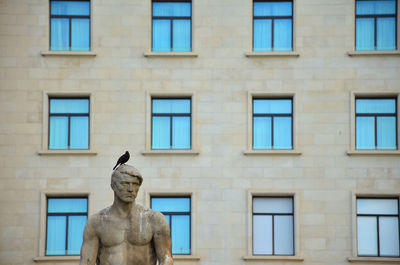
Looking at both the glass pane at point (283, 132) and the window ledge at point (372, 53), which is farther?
the glass pane at point (283, 132)

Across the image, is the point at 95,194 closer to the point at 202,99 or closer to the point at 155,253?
the point at 202,99

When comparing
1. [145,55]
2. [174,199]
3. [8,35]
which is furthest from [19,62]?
[174,199]

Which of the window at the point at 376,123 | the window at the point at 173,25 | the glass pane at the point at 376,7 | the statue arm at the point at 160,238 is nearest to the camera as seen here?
the statue arm at the point at 160,238

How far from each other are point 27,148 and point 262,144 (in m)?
9.82

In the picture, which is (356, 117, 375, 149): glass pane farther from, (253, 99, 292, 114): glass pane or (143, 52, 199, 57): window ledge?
(143, 52, 199, 57): window ledge

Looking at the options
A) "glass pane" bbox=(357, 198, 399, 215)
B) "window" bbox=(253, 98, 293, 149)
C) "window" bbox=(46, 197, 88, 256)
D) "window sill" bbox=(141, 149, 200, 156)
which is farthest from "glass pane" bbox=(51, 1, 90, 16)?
"glass pane" bbox=(357, 198, 399, 215)

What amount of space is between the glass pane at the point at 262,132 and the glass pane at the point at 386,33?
224 inches

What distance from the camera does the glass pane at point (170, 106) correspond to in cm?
4438

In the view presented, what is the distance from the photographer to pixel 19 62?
44.4 metres

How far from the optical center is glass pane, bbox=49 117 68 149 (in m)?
44.2

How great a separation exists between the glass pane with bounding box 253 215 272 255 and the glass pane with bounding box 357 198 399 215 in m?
3.84

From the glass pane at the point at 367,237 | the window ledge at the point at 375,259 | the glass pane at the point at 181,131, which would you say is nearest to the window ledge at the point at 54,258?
the glass pane at the point at 181,131

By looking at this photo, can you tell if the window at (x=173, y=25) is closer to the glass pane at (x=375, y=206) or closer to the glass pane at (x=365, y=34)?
the glass pane at (x=365, y=34)

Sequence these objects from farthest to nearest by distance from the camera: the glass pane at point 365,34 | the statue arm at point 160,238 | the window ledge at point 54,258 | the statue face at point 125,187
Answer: the glass pane at point 365,34 → the window ledge at point 54,258 → the statue arm at point 160,238 → the statue face at point 125,187
